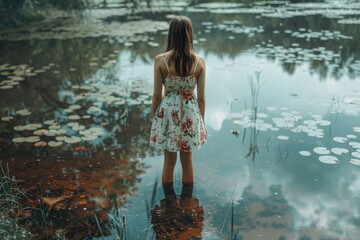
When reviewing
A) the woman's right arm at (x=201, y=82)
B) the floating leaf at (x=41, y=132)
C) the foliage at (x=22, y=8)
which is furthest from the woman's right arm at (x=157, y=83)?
the foliage at (x=22, y=8)

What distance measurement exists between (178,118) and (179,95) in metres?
0.21

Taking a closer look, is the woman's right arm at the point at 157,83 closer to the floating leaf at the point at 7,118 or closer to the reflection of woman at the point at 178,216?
the reflection of woman at the point at 178,216

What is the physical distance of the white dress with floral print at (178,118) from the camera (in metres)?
3.53

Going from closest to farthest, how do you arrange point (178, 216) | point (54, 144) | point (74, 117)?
point (178, 216) → point (54, 144) → point (74, 117)

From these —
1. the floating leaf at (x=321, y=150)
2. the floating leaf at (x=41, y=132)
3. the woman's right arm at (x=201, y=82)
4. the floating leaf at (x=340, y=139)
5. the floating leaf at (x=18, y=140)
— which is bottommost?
the floating leaf at (x=321, y=150)

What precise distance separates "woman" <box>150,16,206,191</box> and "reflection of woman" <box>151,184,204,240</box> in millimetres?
407

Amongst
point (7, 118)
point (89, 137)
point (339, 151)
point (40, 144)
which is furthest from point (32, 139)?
point (339, 151)

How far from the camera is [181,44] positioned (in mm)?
3322

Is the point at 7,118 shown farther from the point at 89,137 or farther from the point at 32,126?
the point at 89,137

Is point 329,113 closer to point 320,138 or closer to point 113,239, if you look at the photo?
point 320,138

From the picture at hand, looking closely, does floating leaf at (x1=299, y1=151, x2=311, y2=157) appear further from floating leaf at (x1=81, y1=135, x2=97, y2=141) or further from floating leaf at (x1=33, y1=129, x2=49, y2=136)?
floating leaf at (x1=33, y1=129, x2=49, y2=136)

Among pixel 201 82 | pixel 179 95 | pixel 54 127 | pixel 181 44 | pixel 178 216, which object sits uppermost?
pixel 181 44

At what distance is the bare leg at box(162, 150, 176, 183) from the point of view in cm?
378

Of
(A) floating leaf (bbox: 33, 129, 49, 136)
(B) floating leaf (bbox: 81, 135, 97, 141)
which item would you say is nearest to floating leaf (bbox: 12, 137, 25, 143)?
(A) floating leaf (bbox: 33, 129, 49, 136)
